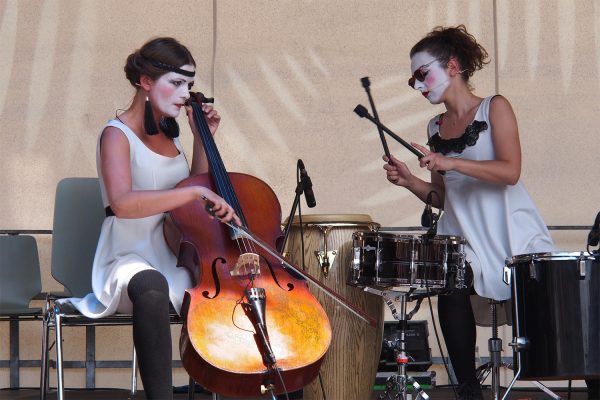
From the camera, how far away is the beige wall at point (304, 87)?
515cm

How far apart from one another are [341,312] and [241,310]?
0.95m

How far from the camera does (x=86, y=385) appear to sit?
5023 millimetres

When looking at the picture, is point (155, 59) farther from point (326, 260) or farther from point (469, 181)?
point (469, 181)

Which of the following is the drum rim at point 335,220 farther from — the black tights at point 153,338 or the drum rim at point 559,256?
the black tights at point 153,338

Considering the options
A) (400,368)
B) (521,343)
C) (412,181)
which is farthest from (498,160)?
(400,368)

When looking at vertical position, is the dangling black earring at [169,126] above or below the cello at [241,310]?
above

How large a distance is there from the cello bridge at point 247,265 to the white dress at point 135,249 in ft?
0.95

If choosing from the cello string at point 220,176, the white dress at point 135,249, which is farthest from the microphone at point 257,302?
the white dress at point 135,249

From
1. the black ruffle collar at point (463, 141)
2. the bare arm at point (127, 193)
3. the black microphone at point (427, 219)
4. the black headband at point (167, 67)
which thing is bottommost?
the black microphone at point (427, 219)

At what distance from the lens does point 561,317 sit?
9.90 ft

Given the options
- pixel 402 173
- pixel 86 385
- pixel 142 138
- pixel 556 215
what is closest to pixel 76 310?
pixel 142 138

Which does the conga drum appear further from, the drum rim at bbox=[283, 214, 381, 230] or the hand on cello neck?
the hand on cello neck

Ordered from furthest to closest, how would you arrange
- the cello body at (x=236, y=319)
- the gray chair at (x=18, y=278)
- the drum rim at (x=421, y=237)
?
the gray chair at (x=18, y=278), the drum rim at (x=421, y=237), the cello body at (x=236, y=319)

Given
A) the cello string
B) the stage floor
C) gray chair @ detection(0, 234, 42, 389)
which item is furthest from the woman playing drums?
gray chair @ detection(0, 234, 42, 389)
